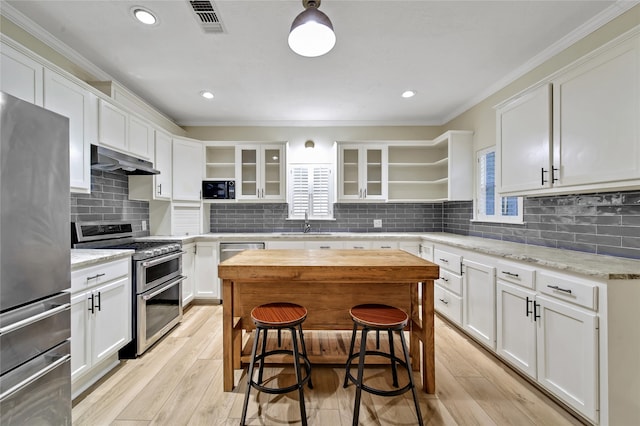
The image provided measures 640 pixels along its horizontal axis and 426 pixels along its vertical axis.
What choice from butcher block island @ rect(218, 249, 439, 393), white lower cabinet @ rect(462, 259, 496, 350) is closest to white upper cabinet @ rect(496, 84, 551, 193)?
white lower cabinet @ rect(462, 259, 496, 350)

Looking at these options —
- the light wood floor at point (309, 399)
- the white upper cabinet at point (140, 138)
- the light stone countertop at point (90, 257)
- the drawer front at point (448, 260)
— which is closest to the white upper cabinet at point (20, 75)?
the white upper cabinet at point (140, 138)

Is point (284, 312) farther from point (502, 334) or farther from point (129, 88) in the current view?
point (129, 88)

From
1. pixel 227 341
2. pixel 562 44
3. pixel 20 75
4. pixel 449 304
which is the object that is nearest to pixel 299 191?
pixel 449 304

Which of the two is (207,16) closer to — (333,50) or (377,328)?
(333,50)

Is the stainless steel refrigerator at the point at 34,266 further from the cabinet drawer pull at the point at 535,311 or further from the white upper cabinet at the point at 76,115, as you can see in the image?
the cabinet drawer pull at the point at 535,311

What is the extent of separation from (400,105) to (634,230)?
8.68 feet

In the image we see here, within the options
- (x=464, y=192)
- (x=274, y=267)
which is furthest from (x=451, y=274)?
(x=274, y=267)

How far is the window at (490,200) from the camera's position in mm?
2879

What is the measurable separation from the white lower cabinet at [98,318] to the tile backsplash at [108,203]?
2.72 ft

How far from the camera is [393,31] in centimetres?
215

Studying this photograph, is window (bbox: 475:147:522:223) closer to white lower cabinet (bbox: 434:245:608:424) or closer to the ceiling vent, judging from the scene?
white lower cabinet (bbox: 434:245:608:424)

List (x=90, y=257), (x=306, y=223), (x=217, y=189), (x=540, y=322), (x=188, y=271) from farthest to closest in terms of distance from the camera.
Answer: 1. (x=306, y=223)
2. (x=217, y=189)
3. (x=188, y=271)
4. (x=90, y=257)
5. (x=540, y=322)

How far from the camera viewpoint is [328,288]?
7.22 feet

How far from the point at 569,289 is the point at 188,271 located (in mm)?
3795
